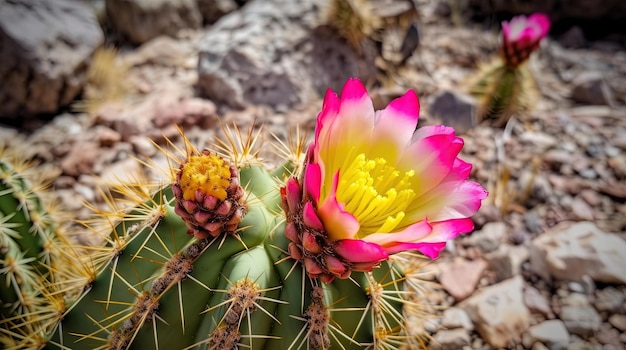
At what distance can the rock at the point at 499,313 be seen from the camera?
1.63 meters

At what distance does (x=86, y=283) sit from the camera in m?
1.09

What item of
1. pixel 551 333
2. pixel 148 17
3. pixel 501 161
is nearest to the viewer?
pixel 551 333

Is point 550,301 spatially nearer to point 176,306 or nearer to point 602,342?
point 602,342

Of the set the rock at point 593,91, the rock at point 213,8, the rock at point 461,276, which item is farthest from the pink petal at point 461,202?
the rock at point 213,8

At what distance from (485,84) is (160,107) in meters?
1.88

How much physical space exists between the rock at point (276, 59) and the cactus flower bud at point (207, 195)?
1.83 metres

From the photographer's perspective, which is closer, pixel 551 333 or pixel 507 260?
pixel 551 333

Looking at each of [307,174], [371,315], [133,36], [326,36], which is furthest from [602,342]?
[133,36]

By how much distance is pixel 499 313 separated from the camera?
5.49 ft

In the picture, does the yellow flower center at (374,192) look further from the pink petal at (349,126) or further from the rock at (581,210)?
the rock at (581,210)

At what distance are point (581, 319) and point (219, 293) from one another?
1.36m

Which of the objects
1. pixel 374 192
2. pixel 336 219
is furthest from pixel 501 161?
pixel 336 219

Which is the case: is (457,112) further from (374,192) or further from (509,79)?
(374,192)

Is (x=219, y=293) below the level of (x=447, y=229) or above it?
below
